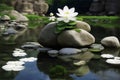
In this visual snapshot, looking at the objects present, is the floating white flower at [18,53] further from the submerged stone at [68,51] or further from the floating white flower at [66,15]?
the floating white flower at [66,15]

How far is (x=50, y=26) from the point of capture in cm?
1144

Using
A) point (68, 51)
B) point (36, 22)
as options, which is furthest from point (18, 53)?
point (36, 22)

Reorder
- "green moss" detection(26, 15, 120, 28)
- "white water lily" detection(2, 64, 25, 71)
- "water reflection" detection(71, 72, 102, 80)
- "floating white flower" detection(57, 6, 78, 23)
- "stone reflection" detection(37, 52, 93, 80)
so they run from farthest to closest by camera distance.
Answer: "green moss" detection(26, 15, 120, 28)
"floating white flower" detection(57, 6, 78, 23)
"white water lily" detection(2, 64, 25, 71)
"stone reflection" detection(37, 52, 93, 80)
"water reflection" detection(71, 72, 102, 80)

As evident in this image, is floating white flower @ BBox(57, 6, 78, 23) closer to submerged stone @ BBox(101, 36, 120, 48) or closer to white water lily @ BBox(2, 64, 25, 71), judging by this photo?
submerged stone @ BBox(101, 36, 120, 48)

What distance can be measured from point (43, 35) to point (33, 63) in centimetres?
240

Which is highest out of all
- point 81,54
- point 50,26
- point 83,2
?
point 50,26

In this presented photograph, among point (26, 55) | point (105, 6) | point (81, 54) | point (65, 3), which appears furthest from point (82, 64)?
point (65, 3)

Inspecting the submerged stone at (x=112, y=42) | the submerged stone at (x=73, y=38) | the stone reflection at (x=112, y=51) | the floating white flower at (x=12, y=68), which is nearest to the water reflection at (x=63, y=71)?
the floating white flower at (x=12, y=68)

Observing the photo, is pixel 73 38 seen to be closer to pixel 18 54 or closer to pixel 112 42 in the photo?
pixel 112 42

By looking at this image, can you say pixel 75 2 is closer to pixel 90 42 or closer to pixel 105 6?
pixel 105 6

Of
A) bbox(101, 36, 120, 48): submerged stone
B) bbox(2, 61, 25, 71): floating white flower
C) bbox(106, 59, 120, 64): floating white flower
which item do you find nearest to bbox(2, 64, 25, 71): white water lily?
bbox(2, 61, 25, 71): floating white flower

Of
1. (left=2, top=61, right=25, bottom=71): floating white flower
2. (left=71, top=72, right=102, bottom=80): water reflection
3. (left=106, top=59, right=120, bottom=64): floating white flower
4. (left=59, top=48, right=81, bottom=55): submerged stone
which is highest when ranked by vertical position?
(left=2, top=61, right=25, bottom=71): floating white flower

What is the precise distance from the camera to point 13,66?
861 cm

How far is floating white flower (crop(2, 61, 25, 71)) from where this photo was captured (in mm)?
8355
